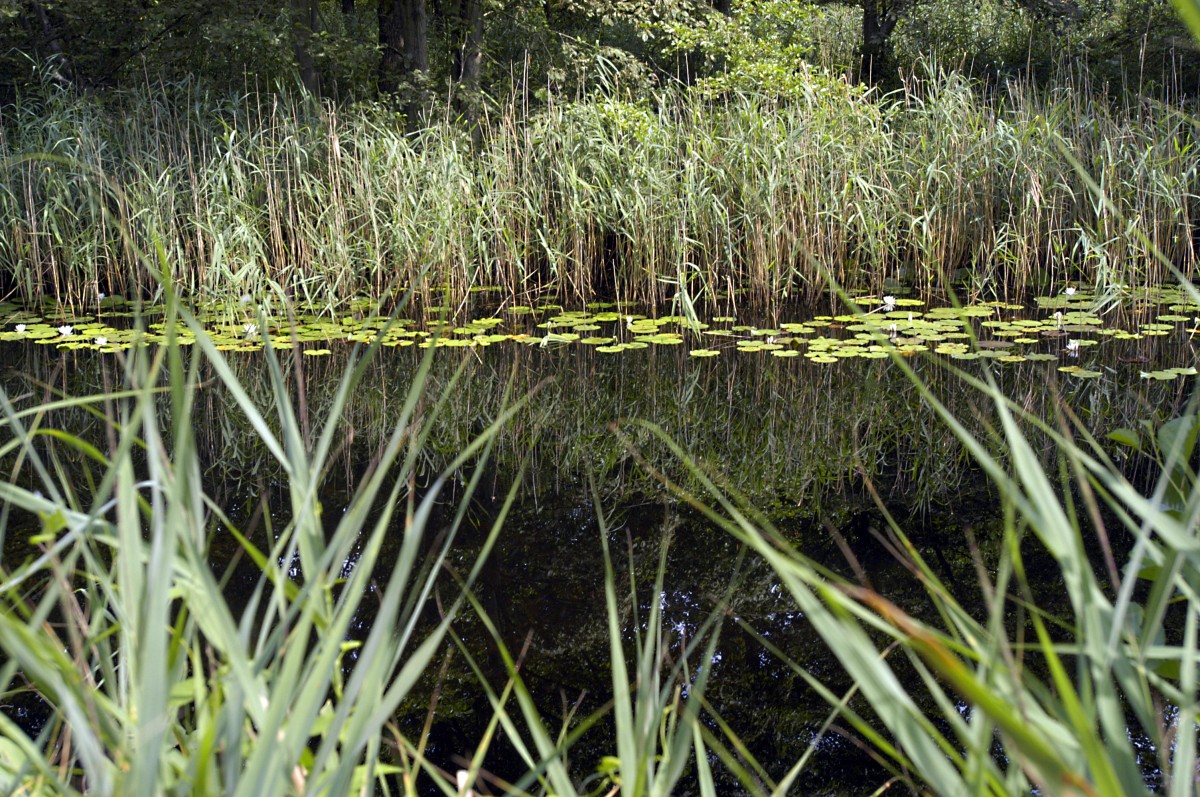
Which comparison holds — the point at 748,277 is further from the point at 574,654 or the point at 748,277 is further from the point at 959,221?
the point at 574,654

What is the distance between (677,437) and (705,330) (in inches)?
65.5

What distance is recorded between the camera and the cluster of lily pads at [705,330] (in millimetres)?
4500

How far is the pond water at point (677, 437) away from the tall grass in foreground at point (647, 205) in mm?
320

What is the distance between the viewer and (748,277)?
581 centimetres

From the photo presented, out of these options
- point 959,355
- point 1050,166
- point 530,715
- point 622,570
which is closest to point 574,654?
point 622,570

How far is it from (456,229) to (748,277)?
1.60 m

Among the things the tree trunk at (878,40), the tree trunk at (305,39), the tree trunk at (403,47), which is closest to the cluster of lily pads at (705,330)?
the tree trunk at (305,39)

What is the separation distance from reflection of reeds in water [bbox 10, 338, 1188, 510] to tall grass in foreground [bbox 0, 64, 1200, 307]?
101 cm

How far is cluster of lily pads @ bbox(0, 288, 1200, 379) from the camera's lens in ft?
14.8

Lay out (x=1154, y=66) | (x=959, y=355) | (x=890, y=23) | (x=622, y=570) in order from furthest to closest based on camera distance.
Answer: (x=890, y=23) → (x=1154, y=66) → (x=959, y=355) → (x=622, y=570)

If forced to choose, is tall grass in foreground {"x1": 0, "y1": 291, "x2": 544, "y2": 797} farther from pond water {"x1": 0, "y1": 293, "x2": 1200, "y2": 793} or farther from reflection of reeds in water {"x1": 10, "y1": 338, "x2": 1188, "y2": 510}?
reflection of reeds in water {"x1": 10, "y1": 338, "x2": 1188, "y2": 510}

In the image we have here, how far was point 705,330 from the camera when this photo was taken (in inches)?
197

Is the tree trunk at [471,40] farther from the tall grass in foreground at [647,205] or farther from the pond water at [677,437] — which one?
the pond water at [677,437]

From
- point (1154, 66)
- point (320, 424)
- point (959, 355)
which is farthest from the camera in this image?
point (1154, 66)
